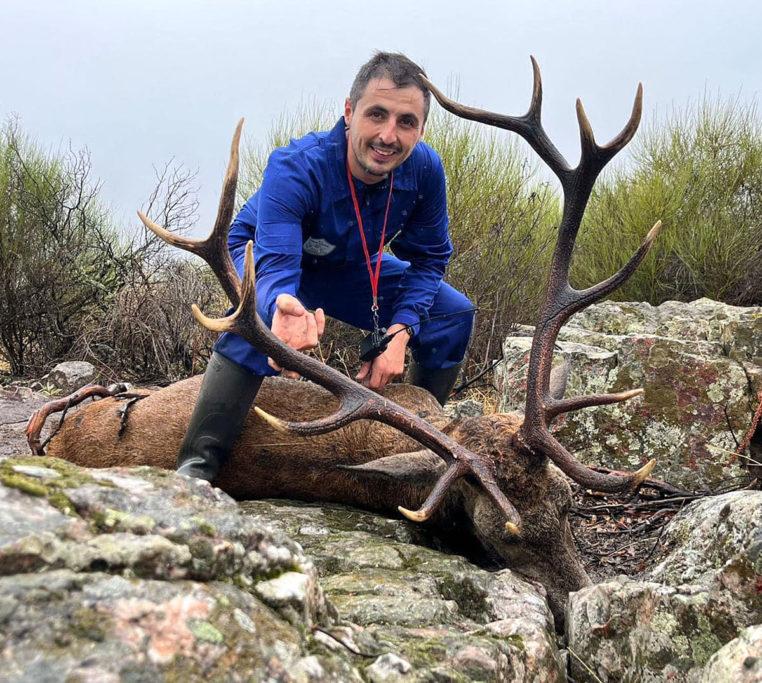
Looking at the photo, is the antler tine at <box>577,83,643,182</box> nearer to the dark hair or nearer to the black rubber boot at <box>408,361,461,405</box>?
the dark hair

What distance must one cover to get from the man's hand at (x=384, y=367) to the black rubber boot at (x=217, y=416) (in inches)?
22.1

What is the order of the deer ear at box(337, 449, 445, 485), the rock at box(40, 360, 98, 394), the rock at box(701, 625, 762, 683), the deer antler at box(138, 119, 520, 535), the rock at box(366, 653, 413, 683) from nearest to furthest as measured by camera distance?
the rock at box(366, 653, 413, 683) < the rock at box(701, 625, 762, 683) < the deer antler at box(138, 119, 520, 535) < the deer ear at box(337, 449, 445, 485) < the rock at box(40, 360, 98, 394)

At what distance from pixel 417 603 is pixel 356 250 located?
242 cm

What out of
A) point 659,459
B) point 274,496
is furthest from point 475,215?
point 274,496

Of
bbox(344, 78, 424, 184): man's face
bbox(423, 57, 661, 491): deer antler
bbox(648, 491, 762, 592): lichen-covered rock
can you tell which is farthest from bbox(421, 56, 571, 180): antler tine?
bbox(648, 491, 762, 592): lichen-covered rock

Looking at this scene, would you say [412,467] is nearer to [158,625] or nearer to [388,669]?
[388,669]

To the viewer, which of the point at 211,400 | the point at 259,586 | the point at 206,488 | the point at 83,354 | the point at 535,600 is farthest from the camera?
the point at 83,354

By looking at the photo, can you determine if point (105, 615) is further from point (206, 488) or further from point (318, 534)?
point (318, 534)

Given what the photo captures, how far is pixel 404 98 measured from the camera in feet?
12.4

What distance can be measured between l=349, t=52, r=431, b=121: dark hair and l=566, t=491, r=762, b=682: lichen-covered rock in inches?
97.4

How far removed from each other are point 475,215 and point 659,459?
19.6ft

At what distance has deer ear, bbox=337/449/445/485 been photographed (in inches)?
123

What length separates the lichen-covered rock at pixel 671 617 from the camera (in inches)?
75.8

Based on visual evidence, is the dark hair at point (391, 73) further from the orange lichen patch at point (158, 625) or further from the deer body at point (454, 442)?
the orange lichen patch at point (158, 625)
